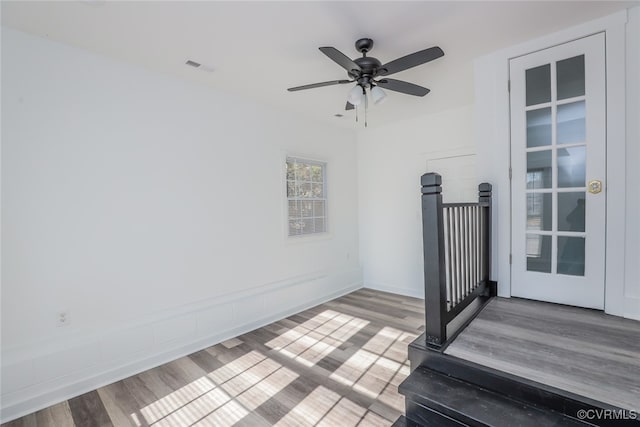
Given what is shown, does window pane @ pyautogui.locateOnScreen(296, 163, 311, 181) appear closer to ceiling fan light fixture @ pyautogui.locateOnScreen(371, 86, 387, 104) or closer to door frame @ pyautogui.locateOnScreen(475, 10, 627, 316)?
ceiling fan light fixture @ pyautogui.locateOnScreen(371, 86, 387, 104)

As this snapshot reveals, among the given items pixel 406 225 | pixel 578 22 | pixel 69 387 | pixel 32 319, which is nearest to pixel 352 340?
pixel 406 225

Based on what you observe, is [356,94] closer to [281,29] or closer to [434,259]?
[281,29]

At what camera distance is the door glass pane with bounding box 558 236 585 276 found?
233 cm

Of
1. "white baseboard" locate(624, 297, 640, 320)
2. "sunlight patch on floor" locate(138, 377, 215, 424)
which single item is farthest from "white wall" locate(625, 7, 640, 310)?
"sunlight patch on floor" locate(138, 377, 215, 424)

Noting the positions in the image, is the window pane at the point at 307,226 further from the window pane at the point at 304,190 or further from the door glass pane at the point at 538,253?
the door glass pane at the point at 538,253

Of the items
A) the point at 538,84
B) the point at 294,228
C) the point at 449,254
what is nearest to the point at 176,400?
the point at 449,254

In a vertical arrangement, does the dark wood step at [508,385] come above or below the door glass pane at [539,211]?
below

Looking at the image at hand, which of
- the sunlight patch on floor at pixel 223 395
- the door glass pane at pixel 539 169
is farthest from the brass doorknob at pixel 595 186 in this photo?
the sunlight patch on floor at pixel 223 395

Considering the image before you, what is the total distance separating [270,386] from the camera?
7.81 feet

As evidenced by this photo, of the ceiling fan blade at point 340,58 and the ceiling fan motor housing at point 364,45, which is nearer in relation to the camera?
the ceiling fan blade at point 340,58

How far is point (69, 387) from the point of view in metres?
2.28

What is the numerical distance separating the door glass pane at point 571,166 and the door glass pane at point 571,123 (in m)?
0.08

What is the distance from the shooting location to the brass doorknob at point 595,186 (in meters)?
2.23

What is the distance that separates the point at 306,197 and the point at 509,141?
2.66 m
